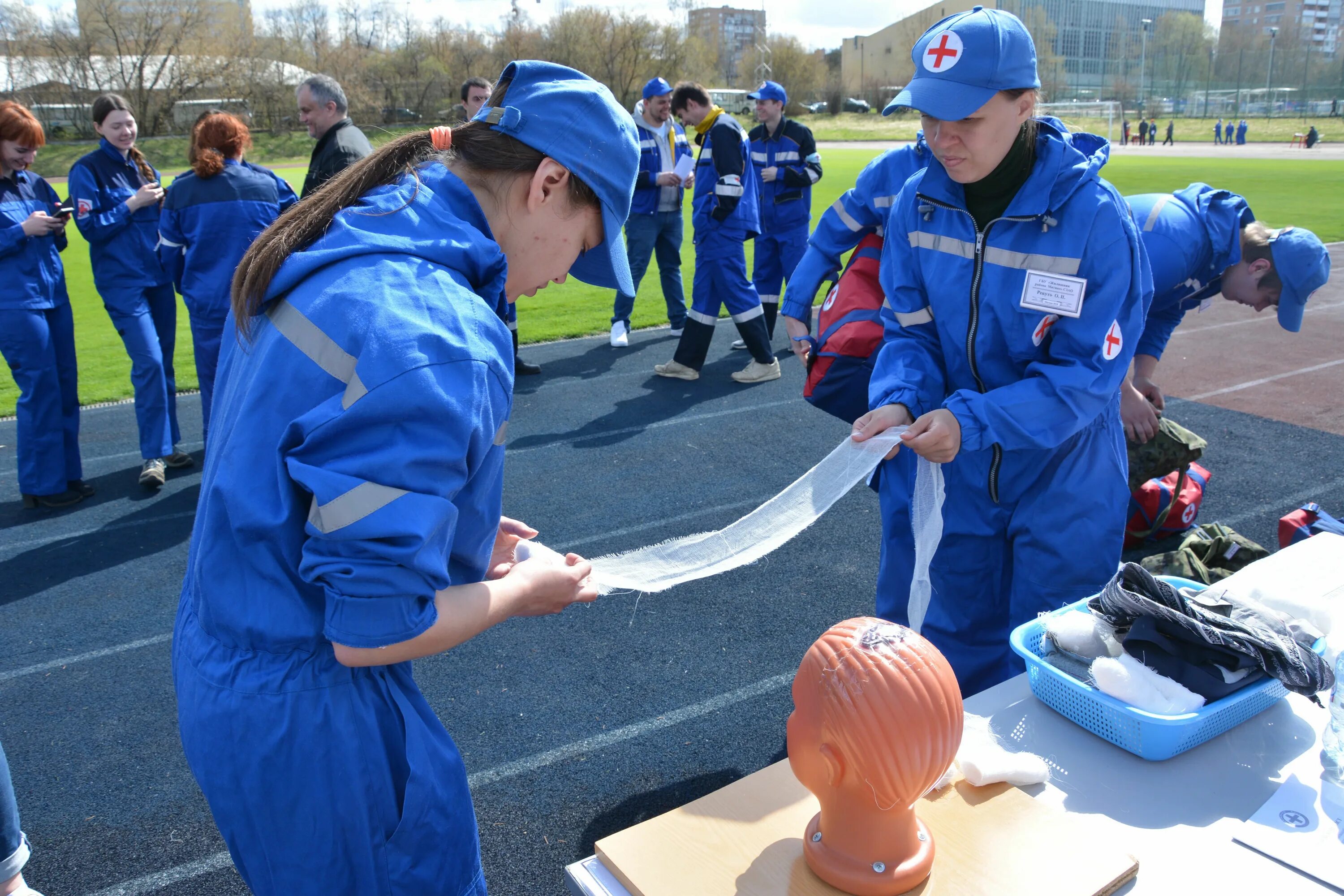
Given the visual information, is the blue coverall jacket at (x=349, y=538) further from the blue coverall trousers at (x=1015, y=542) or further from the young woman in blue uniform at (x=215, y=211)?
the young woman in blue uniform at (x=215, y=211)

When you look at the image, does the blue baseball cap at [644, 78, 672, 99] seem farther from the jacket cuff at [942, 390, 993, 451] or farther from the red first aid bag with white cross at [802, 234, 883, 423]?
the jacket cuff at [942, 390, 993, 451]

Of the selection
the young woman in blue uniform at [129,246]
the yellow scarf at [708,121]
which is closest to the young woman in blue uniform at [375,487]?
the young woman in blue uniform at [129,246]

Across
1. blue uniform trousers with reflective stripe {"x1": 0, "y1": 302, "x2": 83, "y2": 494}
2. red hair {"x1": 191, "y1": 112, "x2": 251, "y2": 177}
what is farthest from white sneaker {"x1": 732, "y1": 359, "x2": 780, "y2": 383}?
blue uniform trousers with reflective stripe {"x1": 0, "y1": 302, "x2": 83, "y2": 494}

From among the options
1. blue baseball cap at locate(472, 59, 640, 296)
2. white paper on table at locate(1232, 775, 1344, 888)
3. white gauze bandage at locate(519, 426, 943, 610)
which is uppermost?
blue baseball cap at locate(472, 59, 640, 296)

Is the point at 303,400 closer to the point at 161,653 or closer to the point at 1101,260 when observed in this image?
the point at 1101,260

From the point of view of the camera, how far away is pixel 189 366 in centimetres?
877

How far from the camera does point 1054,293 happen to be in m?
2.22

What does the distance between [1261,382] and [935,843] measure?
7228 mm

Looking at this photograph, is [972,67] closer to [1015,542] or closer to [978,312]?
[978,312]

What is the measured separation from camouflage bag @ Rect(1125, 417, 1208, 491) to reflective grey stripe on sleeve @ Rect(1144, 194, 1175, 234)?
52.4 inches

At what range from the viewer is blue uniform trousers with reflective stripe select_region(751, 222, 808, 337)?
8328 millimetres

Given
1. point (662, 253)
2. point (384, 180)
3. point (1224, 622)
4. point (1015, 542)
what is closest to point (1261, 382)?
point (662, 253)

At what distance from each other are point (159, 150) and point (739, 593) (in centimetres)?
4442

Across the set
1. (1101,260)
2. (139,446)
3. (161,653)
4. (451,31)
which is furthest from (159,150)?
(1101,260)
